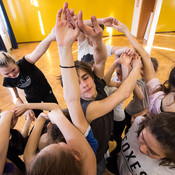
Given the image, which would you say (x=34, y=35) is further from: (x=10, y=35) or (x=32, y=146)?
(x=32, y=146)

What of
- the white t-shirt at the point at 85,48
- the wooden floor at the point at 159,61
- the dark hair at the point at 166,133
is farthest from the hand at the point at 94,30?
the wooden floor at the point at 159,61

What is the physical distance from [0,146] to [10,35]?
24.2 ft

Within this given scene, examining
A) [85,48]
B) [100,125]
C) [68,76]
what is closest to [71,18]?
[68,76]

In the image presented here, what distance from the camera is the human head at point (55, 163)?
1.63 ft

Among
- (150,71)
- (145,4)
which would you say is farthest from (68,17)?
(145,4)

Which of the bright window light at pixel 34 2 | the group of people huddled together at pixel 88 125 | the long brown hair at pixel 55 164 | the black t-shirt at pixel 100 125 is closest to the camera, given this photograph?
the long brown hair at pixel 55 164

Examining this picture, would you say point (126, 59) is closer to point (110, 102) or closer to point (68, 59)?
point (110, 102)

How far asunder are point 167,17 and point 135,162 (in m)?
5.05

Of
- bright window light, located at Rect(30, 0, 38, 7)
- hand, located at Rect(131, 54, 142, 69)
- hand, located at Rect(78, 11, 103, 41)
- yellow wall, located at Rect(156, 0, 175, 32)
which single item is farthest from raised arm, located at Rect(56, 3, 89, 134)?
bright window light, located at Rect(30, 0, 38, 7)

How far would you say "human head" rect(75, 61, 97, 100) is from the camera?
2.87 ft

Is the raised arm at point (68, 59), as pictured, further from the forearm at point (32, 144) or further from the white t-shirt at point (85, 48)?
the white t-shirt at point (85, 48)

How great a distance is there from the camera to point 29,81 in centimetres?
158

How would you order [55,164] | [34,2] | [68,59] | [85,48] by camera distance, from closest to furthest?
[55,164], [68,59], [85,48], [34,2]

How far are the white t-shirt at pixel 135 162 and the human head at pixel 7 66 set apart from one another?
4.60ft
